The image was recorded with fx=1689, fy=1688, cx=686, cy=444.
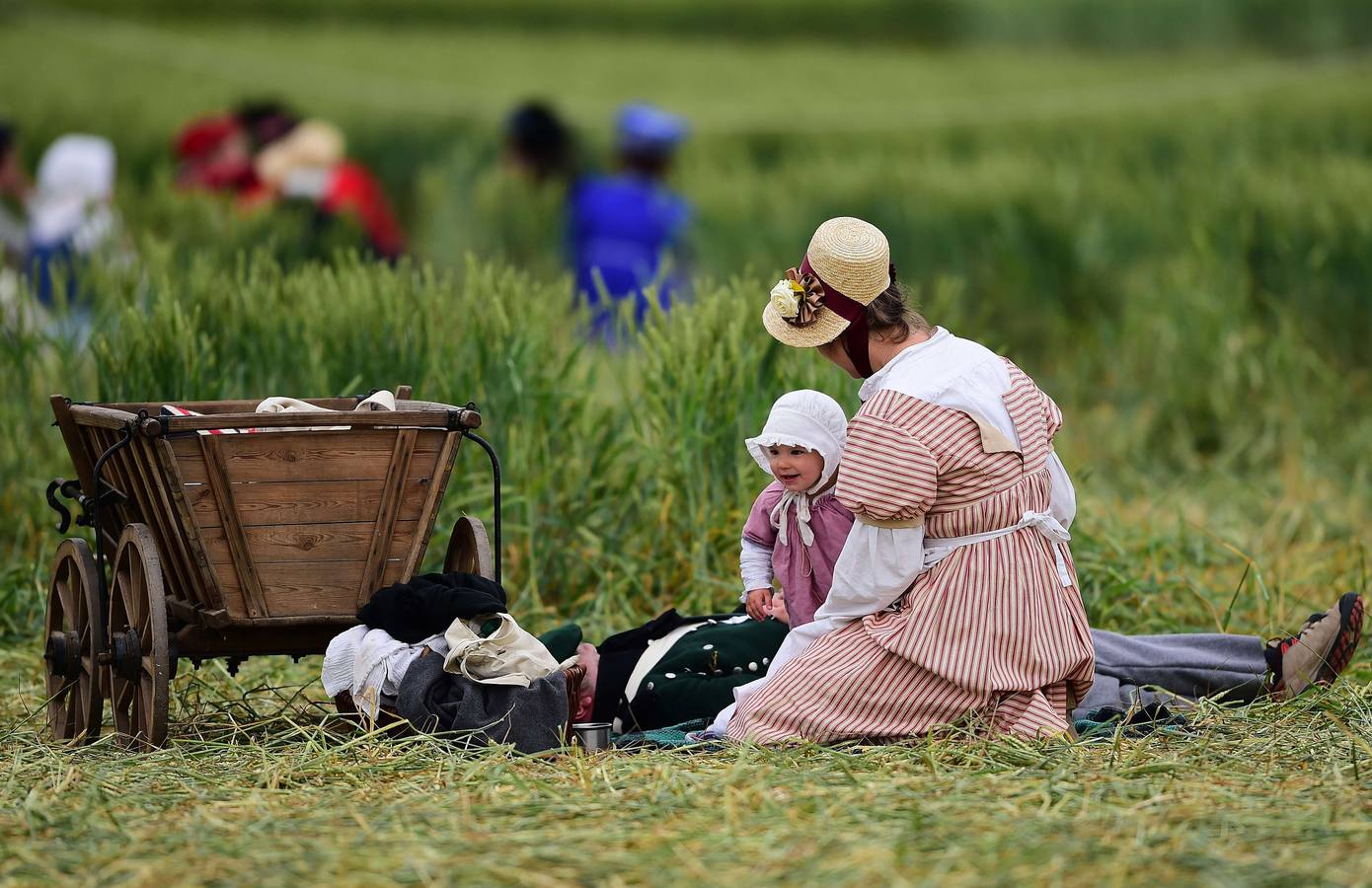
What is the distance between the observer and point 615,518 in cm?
508

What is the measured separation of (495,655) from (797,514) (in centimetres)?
79

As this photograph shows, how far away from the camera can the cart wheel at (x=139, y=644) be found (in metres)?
3.42

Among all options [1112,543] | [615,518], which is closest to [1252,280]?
[1112,543]

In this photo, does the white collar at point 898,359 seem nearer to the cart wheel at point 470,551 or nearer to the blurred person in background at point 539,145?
the cart wheel at point 470,551

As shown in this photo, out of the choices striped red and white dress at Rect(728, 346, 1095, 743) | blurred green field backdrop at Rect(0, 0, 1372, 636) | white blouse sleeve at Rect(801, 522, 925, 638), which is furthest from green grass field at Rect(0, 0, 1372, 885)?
white blouse sleeve at Rect(801, 522, 925, 638)

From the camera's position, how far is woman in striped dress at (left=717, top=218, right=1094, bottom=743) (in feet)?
11.3

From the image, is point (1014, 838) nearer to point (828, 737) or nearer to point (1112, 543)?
point (828, 737)

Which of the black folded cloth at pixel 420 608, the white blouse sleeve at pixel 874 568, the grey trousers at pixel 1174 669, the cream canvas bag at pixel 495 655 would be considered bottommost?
the grey trousers at pixel 1174 669

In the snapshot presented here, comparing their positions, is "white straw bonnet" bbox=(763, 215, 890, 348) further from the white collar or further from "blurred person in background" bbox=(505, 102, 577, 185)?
"blurred person in background" bbox=(505, 102, 577, 185)

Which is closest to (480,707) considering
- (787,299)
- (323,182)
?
A: (787,299)

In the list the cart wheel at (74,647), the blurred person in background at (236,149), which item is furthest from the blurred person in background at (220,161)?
the cart wheel at (74,647)

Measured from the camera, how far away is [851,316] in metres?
3.55

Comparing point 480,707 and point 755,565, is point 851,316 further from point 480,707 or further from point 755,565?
point 480,707

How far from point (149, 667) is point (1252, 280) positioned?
5.51 metres
